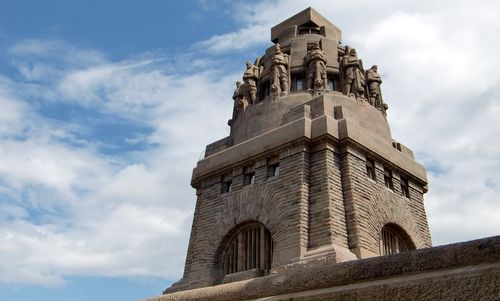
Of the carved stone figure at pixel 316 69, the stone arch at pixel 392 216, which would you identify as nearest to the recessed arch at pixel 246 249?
the stone arch at pixel 392 216

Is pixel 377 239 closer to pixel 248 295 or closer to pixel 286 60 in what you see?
pixel 286 60

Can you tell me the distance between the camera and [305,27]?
2711 cm

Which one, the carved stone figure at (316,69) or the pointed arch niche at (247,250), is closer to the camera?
the pointed arch niche at (247,250)

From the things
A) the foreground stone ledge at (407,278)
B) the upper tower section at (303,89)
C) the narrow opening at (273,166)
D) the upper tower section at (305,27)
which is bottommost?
the foreground stone ledge at (407,278)

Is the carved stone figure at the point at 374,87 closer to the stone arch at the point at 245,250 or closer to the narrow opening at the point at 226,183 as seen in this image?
the narrow opening at the point at 226,183

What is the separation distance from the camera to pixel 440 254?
3783 mm

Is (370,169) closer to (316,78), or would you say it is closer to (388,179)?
(388,179)

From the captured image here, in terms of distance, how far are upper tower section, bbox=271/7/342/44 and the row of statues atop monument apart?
1970 millimetres

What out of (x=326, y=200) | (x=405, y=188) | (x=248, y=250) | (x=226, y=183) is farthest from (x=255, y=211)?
(x=405, y=188)

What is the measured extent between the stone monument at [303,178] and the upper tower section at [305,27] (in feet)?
4.36

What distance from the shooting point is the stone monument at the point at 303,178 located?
1805 cm

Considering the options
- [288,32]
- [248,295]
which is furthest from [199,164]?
[248,295]

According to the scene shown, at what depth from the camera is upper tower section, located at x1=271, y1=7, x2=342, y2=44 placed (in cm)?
2650

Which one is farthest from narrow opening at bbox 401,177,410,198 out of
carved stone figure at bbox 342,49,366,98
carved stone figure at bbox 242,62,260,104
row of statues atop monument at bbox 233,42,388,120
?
carved stone figure at bbox 242,62,260,104
